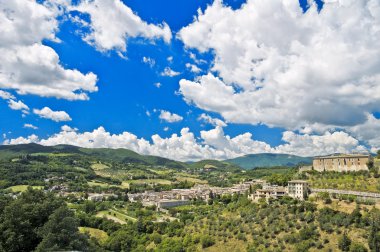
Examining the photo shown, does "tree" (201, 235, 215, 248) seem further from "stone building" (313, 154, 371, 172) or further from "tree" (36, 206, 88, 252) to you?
"tree" (36, 206, 88, 252)

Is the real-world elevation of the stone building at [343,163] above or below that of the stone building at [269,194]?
above

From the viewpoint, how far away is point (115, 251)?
64500mm

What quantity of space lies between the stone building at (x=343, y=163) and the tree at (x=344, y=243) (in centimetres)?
2578

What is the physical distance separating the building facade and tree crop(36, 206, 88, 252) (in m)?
46.3

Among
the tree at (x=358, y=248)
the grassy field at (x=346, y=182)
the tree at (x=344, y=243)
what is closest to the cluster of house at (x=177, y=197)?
the grassy field at (x=346, y=182)

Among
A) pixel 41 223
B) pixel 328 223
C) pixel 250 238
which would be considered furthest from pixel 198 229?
pixel 41 223

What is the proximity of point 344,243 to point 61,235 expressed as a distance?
36169 millimetres

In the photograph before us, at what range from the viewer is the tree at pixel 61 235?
80.4ft

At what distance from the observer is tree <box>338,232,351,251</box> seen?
1697 inches

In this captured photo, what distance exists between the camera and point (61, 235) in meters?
25.4

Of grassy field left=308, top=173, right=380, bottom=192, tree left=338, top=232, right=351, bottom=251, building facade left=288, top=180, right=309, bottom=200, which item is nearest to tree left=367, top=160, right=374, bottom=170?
grassy field left=308, top=173, right=380, bottom=192

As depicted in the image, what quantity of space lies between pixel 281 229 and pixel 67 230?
37383 millimetres

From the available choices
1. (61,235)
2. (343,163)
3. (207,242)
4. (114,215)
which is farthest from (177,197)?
(61,235)

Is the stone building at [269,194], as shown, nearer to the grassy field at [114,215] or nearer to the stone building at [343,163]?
the stone building at [343,163]
